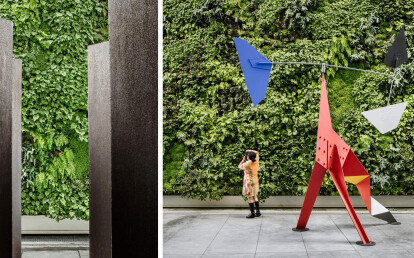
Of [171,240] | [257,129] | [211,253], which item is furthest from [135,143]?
[257,129]

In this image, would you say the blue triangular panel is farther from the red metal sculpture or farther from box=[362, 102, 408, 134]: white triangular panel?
box=[362, 102, 408, 134]: white triangular panel

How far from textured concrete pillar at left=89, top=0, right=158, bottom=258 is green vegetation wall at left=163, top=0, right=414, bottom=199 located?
755 cm

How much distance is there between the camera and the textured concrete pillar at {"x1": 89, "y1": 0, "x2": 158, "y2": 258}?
106cm

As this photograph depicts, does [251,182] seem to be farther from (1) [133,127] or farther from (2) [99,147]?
(1) [133,127]

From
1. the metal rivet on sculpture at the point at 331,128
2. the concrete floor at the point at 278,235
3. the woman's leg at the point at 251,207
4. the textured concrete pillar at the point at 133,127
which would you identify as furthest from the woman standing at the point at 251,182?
the textured concrete pillar at the point at 133,127

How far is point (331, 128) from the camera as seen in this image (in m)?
5.80

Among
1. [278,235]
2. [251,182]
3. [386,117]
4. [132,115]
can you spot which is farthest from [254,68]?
[132,115]

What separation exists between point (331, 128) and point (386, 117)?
752mm

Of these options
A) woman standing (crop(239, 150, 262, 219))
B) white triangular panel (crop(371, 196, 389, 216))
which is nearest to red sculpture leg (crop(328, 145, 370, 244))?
white triangular panel (crop(371, 196, 389, 216))

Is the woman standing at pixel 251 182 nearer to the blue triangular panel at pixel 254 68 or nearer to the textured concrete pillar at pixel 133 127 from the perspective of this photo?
the blue triangular panel at pixel 254 68

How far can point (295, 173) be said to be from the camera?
8.47 metres

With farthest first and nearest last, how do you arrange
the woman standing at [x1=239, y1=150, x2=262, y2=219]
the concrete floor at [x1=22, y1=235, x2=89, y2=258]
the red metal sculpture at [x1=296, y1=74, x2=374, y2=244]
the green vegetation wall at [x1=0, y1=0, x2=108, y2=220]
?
the woman standing at [x1=239, y1=150, x2=262, y2=219], the green vegetation wall at [x1=0, y1=0, x2=108, y2=220], the concrete floor at [x1=22, y1=235, x2=89, y2=258], the red metal sculpture at [x1=296, y1=74, x2=374, y2=244]

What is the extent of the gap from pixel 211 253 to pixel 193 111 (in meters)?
4.34

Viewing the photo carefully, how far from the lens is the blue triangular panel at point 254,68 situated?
552 cm
